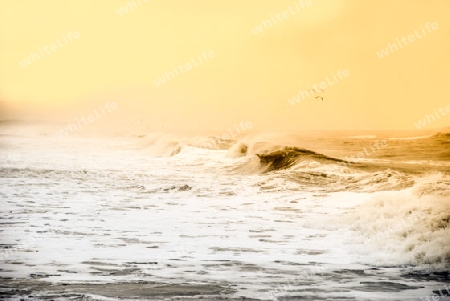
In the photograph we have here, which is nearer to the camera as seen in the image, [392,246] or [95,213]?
[392,246]

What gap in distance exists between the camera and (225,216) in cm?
425

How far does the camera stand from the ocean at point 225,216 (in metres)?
2.42

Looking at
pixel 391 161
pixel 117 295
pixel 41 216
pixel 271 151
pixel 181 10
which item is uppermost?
pixel 181 10

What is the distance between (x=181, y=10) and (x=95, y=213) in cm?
242

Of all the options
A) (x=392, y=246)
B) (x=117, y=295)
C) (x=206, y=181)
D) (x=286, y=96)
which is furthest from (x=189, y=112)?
(x=117, y=295)

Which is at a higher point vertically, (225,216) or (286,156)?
(225,216)

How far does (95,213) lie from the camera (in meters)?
4.25

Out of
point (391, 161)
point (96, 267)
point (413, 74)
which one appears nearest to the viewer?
point (96, 267)

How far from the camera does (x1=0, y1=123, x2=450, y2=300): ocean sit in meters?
2.42

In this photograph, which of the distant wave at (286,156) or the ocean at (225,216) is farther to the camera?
the distant wave at (286,156)

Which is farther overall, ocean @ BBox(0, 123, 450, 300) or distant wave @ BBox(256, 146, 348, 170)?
distant wave @ BBox(256, 146, 348, 170)

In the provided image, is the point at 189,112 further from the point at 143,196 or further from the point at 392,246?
the point at 392,246

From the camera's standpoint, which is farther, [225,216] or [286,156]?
[286,156]

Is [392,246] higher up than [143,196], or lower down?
lower down
